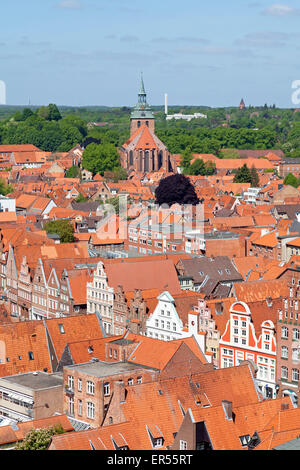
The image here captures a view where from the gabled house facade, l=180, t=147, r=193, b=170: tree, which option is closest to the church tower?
l=180, t=147, r=193, b=170: tree

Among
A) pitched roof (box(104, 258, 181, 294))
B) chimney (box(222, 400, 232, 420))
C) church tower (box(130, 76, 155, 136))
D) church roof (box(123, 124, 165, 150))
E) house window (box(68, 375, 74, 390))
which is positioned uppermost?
church tower (box(130, 76, 155, 136))

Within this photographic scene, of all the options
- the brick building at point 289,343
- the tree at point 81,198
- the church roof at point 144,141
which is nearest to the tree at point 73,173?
the church roof at point 144,141

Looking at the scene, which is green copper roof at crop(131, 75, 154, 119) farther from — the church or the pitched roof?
the pitched roof

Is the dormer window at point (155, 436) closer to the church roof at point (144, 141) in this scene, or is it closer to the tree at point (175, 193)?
the tree at point (175, 193)

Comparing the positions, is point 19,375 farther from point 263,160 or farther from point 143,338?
point 263,160

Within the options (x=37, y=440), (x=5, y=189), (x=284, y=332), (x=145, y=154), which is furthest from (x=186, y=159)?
(x=37, y=440)
